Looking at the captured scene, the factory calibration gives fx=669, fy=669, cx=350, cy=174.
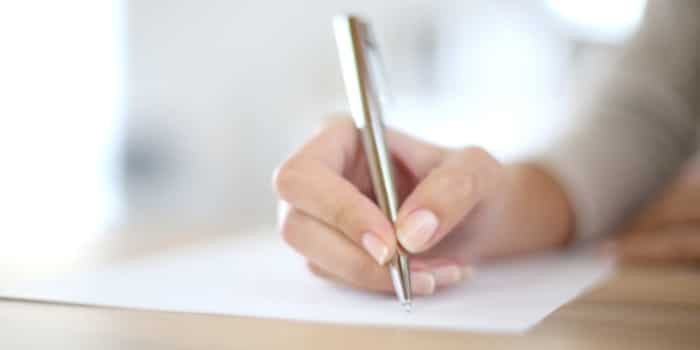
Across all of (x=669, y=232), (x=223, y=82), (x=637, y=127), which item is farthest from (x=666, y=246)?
(x=223, y=82)

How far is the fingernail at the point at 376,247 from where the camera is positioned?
0.35 meters

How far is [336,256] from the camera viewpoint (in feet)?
1.35

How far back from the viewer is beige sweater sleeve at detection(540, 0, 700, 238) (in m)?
0.66

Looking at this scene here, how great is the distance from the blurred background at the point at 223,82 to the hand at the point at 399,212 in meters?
1.63

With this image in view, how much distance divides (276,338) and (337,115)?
0.26 meters

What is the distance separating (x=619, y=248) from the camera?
1.93ft

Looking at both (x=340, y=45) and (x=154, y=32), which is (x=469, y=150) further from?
(x=154, y=32)

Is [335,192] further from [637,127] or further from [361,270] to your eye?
[637,127]

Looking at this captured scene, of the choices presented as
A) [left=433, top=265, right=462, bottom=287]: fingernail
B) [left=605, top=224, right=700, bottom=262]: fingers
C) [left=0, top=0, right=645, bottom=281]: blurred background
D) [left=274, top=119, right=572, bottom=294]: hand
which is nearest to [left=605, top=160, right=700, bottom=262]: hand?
[left=605, top=224, right=700, bottom=262]: fingers

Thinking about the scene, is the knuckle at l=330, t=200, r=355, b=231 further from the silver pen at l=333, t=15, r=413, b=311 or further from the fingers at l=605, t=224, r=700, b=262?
the fingers at l=605, t=224, r=700, b=262

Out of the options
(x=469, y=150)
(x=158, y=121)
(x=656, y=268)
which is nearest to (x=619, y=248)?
(x=656, y=268)

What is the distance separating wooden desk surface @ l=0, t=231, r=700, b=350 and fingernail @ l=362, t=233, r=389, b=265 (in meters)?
0.05

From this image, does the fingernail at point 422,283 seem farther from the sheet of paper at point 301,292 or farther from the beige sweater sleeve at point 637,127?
the beige sweater sleeve at point 637,127

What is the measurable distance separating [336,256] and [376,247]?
2.3 inches
